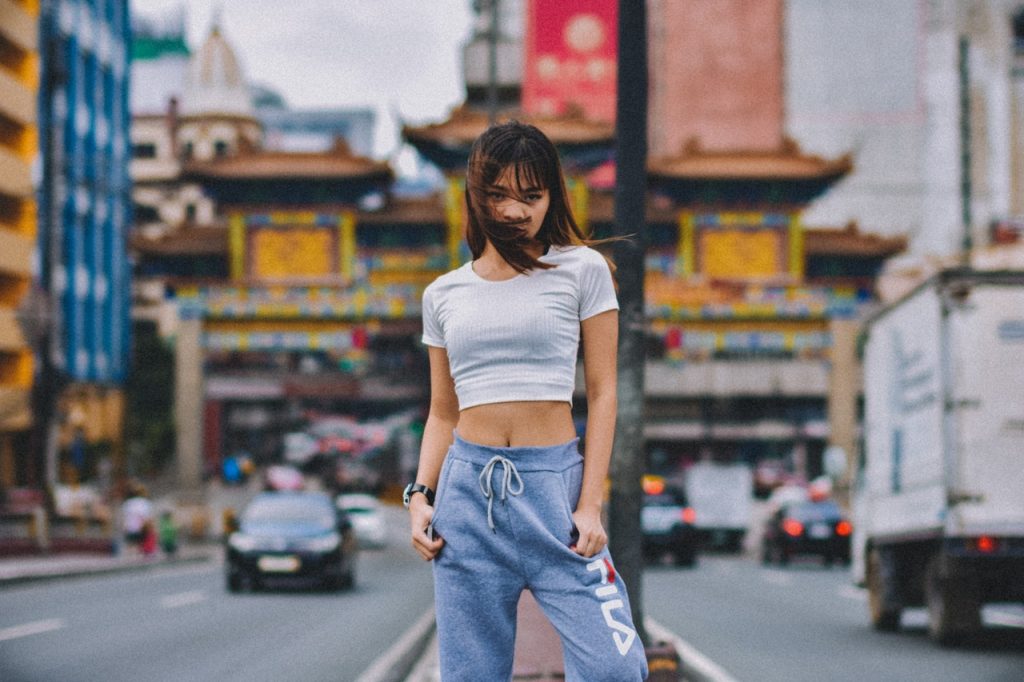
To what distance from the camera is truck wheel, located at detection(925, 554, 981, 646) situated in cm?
1230

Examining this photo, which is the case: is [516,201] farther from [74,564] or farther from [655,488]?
[655,488]

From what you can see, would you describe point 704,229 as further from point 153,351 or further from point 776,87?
point 153,351

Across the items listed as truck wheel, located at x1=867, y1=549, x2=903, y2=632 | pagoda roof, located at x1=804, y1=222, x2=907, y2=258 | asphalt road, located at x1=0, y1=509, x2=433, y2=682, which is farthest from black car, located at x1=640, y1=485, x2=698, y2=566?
pagoda roof, located at x1=804, y1=222, x2=907, y2=258

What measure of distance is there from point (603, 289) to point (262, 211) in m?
49.0

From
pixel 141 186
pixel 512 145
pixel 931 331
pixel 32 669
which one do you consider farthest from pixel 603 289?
pixel 141 186

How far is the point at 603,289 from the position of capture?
3.88m

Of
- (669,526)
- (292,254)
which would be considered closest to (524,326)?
(669,526)

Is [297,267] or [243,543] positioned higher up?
[297,267]

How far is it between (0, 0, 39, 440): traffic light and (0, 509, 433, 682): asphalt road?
27.1 m

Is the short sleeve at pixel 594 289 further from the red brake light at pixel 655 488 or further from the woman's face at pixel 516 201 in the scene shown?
the red brake light at pixel 655 488

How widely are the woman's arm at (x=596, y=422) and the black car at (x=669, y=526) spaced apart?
24.8 meters

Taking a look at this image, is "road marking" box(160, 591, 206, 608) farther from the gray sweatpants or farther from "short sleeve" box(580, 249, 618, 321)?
"short sleeve" box(580, 249, 618, 321)

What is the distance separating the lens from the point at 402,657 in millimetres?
11039

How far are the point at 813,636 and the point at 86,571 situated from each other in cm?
1487
